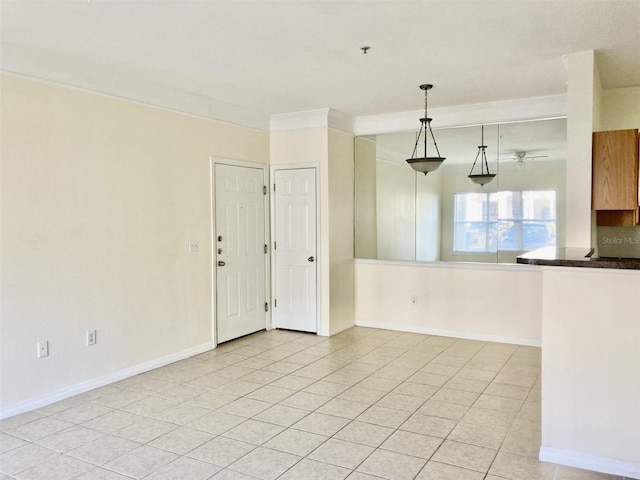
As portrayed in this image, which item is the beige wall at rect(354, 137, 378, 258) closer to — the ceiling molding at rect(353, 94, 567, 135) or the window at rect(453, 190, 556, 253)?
the ceiling molding at rect(353, 94, 567, 135)

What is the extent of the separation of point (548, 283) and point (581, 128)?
1454 mm

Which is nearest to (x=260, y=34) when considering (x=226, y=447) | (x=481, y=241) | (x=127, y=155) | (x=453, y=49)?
(x=453, y=49)

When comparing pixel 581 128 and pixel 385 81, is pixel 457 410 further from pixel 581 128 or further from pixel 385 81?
pixel 385 81

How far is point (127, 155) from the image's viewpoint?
4.12 meters

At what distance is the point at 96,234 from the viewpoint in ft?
12.8

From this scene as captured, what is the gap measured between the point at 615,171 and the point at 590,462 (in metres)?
1.99

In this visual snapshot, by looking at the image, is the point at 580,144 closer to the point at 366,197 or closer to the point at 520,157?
the point at 520,157

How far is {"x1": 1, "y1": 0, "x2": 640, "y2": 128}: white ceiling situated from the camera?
2764mm

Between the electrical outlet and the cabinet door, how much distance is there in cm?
414

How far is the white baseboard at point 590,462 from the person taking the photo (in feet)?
8.33

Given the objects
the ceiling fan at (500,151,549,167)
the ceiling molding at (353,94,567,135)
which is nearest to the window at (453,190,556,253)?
the ceiling fan at (500,151,549,167)

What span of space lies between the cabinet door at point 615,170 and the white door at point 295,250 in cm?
295

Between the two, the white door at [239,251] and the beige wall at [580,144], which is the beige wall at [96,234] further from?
the beige wall at [580,144]

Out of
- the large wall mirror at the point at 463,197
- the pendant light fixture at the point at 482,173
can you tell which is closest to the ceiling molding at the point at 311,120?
the large wall mirror at the point at 463,197
